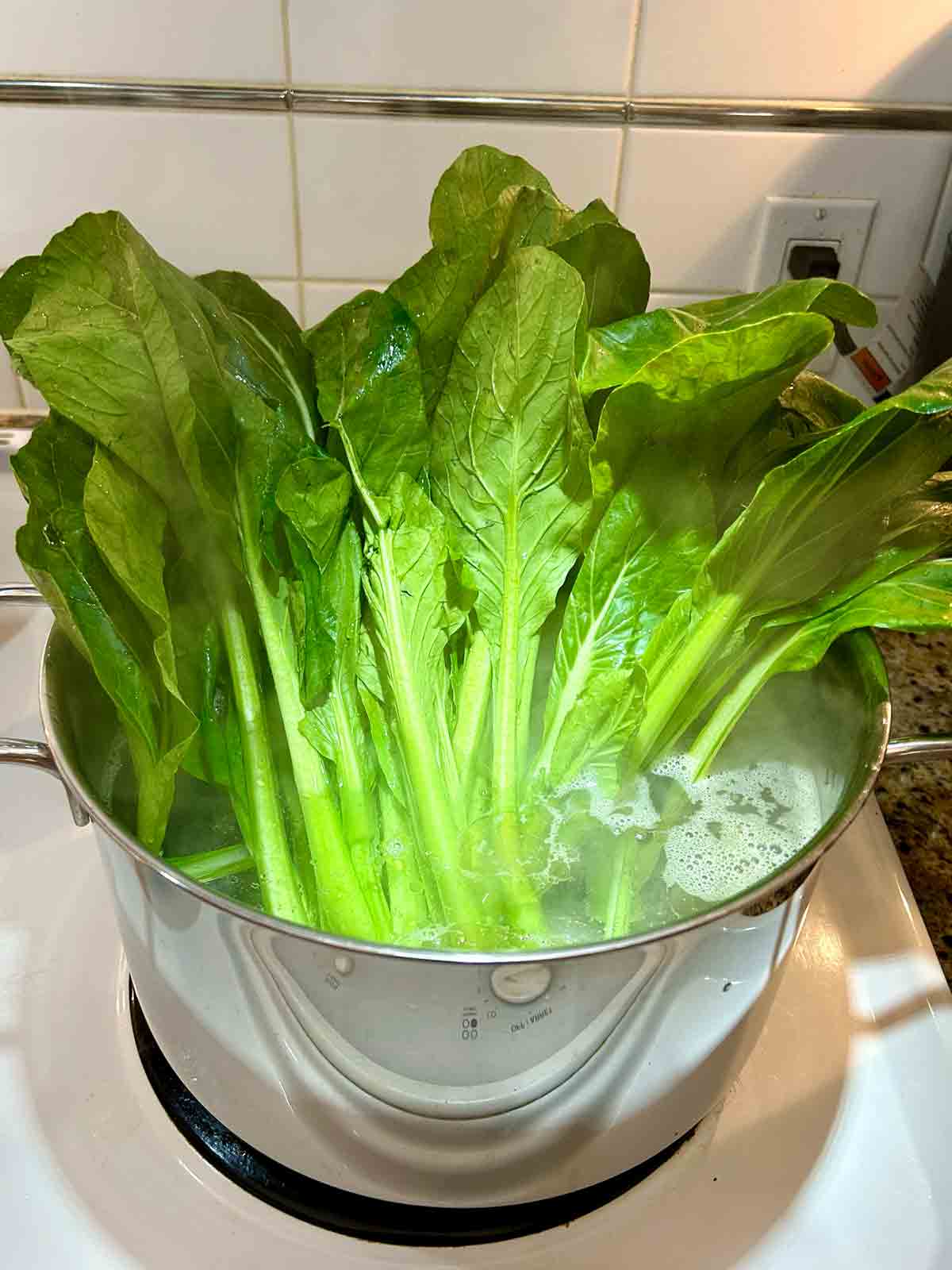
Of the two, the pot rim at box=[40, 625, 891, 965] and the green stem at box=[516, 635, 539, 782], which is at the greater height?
the pot rim at box=[40, 625, 891, 965]

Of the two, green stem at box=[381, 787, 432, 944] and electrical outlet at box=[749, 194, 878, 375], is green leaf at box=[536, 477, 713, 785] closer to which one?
green stem at box=[381, 787, 432, 944]

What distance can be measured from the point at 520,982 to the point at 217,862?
201mm

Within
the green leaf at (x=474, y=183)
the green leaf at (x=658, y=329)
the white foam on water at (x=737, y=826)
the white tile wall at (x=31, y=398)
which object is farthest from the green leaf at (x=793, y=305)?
the white tile wall at (x=31, y=398)

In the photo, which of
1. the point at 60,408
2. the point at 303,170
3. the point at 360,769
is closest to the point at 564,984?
the point at 360,769

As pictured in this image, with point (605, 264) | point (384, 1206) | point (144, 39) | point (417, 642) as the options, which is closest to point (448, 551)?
point (417, 642)

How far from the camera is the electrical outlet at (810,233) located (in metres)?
0.77

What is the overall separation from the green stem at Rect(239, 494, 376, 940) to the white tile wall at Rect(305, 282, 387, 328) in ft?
1.13

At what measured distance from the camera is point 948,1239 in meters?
0.49

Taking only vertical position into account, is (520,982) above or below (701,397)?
below

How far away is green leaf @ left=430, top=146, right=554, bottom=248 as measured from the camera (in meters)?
0.54

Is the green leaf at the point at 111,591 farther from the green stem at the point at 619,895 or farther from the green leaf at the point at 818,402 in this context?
the green leaf at the point at 818,402

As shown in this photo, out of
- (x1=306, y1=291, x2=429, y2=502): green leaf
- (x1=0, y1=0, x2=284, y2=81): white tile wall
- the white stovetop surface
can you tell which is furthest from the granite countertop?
(x1=0, y1=0, x2=284, y2=81): white tile wall

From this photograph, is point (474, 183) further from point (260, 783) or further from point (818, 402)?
point (260, 783)

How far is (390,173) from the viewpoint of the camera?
0.75m
